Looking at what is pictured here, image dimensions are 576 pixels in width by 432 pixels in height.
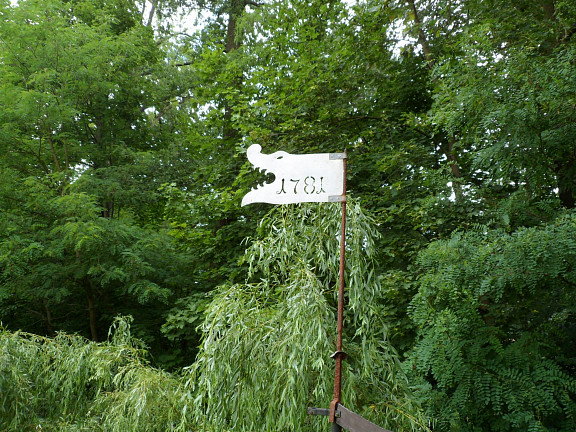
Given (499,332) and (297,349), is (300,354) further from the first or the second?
(499,332)

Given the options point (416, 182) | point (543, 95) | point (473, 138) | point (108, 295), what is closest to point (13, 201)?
point (108, 295)

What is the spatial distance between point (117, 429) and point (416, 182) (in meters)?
Result: 2.72

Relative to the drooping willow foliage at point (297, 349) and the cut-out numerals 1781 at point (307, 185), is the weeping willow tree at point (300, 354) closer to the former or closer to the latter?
the drooping willow foliage at point (297, 349)

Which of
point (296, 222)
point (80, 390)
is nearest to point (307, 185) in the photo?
point (296, 222)

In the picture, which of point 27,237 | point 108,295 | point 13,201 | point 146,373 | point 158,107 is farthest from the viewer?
point 158,107

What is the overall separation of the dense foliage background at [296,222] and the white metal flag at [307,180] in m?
0.48

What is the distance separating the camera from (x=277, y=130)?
475 centimetres

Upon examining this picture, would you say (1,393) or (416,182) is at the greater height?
(416,182)

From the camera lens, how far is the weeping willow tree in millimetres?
1855

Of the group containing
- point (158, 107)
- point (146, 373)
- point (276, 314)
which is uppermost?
point (158, 107)

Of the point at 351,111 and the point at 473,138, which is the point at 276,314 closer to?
Result: the point at 473,138

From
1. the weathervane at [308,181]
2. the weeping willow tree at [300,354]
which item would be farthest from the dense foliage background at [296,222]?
the weathervane at [308,181]

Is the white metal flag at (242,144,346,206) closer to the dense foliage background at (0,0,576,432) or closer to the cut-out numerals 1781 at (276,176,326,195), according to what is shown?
the cut-out numerals 1781 at (276,176,326,195)

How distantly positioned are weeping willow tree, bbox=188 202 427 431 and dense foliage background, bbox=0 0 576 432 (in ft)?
0.03
